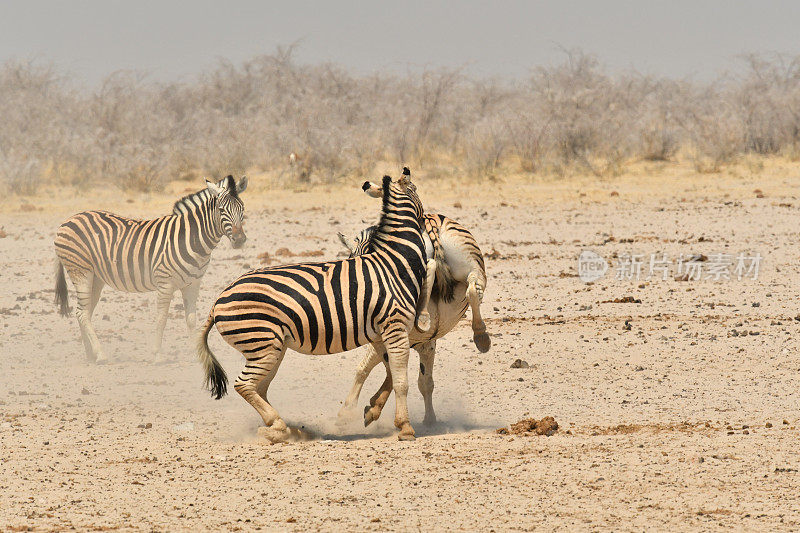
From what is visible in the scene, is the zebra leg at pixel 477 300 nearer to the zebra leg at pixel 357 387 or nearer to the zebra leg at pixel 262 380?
the zebra leg at pixel 357 387

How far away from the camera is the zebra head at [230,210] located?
30.2 ft

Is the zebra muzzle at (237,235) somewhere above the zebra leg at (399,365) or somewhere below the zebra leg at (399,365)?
above

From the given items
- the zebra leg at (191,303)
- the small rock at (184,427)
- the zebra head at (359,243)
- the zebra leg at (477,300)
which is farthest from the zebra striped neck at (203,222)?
the zebra leg at (477,300)

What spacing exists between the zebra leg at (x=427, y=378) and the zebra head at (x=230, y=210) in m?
2.72

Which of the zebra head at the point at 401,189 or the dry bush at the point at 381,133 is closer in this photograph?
the zebra head at the point at 401,189

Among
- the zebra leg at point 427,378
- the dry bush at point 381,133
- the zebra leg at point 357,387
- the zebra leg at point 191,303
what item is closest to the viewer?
the zebra leg at point 357,387

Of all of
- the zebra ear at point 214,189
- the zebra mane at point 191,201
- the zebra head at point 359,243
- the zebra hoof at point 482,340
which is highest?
the zebra ear at point 214,189

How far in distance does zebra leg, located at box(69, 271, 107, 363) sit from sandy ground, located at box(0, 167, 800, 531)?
7.5 inches

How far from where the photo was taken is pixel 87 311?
9492 millimetres

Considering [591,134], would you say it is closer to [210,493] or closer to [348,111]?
[348,111]

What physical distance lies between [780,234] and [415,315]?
10864 millimetres

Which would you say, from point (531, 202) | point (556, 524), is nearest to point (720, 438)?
point (556, 524)

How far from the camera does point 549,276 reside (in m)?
13.1

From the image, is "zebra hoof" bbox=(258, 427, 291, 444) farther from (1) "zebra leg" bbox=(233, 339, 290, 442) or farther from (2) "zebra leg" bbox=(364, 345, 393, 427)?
(2) "zebra leg" bbox=(364, 345, 393, 427)
